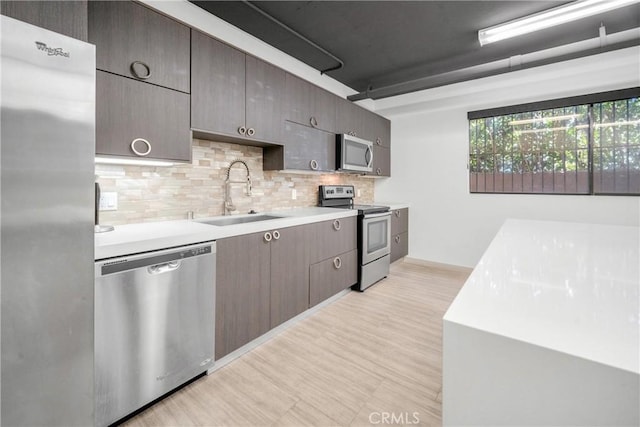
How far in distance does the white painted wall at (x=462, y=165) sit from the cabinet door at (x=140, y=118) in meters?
3.31

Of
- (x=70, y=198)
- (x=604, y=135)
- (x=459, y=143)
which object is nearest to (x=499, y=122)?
(x=459, y=143)

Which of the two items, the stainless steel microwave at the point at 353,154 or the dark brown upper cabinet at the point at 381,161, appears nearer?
the stainless steel microwave at the point at 353,154

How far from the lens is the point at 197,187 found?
2312 millimetres

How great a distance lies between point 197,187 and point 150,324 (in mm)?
1137

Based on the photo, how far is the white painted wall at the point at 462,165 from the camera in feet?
10.2

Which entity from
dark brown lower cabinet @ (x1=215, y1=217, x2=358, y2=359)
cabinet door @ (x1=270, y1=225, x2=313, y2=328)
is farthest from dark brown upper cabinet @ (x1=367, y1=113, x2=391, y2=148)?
cabinet door @ (x1=270, y1=225, x2=313, y2=328)

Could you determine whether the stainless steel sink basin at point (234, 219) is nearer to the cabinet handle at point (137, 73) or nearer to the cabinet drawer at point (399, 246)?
the cabinet handle at point (137, 73)

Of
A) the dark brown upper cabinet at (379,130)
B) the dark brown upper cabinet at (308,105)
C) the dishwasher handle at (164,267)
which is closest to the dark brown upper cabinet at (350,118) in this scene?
the dark brown upper cabinet at (308,105)

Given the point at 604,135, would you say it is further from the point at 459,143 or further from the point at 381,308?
the point at 381,308

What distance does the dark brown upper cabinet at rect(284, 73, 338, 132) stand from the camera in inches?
105

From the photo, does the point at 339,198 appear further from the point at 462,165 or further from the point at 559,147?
the point at 559,147

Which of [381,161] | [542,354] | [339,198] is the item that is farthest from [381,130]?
[542,354]

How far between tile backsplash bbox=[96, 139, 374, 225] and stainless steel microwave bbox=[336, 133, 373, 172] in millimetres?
509

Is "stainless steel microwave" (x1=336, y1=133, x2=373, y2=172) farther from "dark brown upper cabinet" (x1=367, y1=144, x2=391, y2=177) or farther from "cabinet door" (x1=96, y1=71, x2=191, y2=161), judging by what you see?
"cabinet door" (x1=96, y1=71, x2=191, y2=161)
